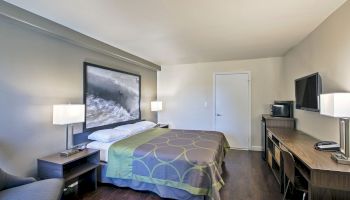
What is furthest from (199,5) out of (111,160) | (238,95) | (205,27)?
(238,95)

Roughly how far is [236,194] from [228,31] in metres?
2.35

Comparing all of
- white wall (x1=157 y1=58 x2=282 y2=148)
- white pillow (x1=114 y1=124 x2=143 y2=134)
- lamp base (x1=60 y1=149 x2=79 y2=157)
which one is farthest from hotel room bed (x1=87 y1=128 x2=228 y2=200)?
white wall (x1=157 y1=58 x2=282 y2=148)

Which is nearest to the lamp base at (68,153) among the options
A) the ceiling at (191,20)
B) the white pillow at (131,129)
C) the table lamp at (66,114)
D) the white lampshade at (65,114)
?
the table lamp at (66,114)

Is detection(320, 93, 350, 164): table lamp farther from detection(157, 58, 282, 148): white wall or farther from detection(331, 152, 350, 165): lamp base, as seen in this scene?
Answer: detection(157, 58, 282, 148): white wall

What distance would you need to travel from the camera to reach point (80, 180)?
2639 millimetres

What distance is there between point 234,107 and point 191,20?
309cm

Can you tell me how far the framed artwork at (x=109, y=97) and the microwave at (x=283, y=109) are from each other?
3.07 meters

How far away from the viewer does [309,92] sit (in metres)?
2.60

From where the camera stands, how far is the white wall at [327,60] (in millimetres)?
1979

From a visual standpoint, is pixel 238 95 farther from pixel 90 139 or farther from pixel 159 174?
pixel 90 139

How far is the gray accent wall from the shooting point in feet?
6.55

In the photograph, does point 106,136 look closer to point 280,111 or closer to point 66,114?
point 66,114

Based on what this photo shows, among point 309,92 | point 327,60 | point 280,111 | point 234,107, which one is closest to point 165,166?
point 309,92

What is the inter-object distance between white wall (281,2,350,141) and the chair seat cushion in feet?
10.1
